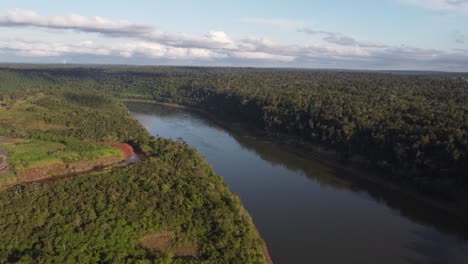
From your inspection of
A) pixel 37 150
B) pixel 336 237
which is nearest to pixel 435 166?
pixel 336 237

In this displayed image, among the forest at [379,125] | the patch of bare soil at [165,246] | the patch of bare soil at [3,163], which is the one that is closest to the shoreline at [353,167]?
the forest at [379,125]

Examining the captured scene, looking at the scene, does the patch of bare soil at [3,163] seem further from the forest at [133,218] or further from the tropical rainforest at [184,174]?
the tropical rainforest at [184,174]

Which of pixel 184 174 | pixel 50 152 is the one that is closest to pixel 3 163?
pixel 50 152

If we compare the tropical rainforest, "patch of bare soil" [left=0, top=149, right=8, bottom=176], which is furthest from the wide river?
"patch of bare soil" [left=0, top=149, right=8, bottom=176]

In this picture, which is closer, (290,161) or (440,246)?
(440,246)

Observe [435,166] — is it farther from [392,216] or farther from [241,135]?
[241,135]

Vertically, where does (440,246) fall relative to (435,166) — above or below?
below

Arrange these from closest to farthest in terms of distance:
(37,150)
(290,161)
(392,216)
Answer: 1. (392,216)
2. (37,150)
3. (290,161)
